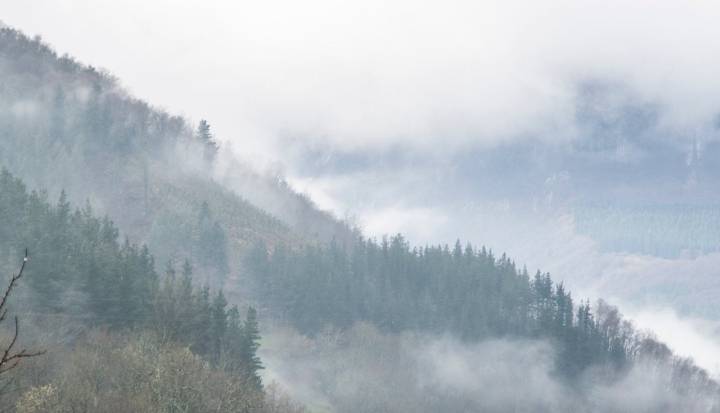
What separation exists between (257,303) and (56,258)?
83855mm

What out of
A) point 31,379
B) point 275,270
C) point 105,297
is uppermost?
point 275,270

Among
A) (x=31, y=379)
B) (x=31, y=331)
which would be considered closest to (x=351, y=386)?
(x=31, y=331)

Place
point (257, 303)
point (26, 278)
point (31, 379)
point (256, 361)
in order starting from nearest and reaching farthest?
point (31, 379) < point (26, 278) < point (256, 361) < point (257, 303)

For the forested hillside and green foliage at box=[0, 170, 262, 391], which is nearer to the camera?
the forested hillside

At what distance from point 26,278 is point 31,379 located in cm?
3539

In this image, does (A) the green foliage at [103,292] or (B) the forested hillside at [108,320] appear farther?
(A) the green foliage at [103,292]

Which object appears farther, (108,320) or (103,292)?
(103,292)

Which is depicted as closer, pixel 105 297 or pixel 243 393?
pixel 243 393

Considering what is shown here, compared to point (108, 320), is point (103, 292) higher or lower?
higher

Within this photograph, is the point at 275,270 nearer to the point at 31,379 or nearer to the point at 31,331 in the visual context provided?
the point at 31,331

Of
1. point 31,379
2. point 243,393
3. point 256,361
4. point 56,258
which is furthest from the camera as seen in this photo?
point 256,361

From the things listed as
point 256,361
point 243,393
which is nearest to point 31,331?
point 243,393

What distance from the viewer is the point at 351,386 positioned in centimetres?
16150

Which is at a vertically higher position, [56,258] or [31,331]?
[56,258]
